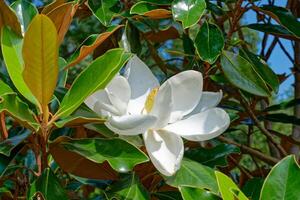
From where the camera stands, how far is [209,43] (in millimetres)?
1370

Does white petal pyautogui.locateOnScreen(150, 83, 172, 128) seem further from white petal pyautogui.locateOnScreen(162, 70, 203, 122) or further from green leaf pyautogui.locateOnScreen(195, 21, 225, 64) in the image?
green leaf pyautogui.locateOnScreen(195, 21, 225, 64)

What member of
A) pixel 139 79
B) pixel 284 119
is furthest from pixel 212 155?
pixel 284 119

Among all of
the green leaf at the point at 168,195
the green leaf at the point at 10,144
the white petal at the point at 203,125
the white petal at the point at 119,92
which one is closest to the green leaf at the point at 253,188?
the green leaf at the point at 168,195

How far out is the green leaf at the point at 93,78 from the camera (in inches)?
38.3

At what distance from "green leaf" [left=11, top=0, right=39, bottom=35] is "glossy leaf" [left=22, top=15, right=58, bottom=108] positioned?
23cm

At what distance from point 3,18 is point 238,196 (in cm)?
49

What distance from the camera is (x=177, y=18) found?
4.22ft

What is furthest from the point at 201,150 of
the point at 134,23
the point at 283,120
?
the point at 283,120

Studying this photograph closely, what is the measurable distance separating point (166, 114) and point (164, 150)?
2.5 inches

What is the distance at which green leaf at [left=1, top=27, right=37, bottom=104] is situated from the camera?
3.30 feet

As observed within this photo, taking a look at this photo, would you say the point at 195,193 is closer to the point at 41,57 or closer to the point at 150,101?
the point at 150,101

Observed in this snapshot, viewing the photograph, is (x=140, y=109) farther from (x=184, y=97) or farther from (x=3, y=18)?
(x=3, y=18)

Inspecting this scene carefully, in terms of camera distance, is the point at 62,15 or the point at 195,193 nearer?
the point at 195,193

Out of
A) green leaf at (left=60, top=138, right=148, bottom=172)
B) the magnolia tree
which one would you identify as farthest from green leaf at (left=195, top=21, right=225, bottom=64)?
green leaf at (left=60, top=138, right=148, bottom=172)
